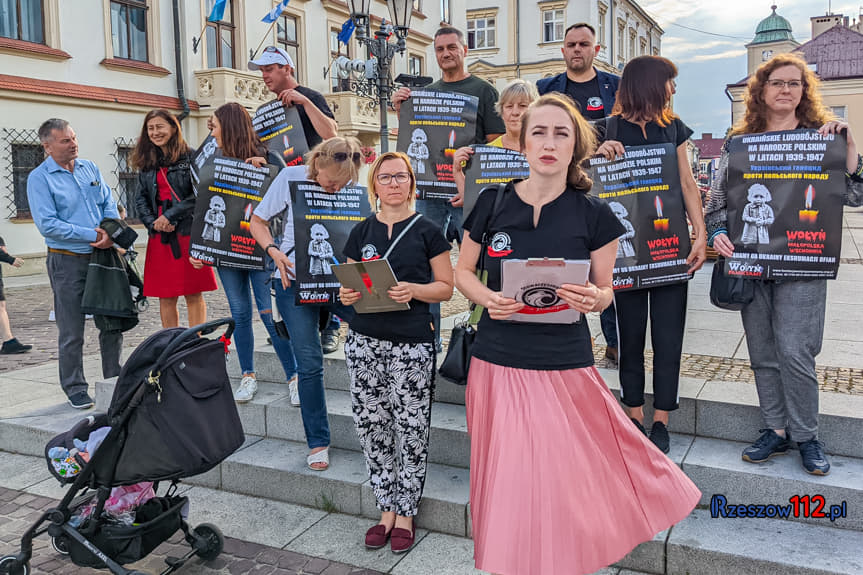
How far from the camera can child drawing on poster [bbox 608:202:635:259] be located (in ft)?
12.7

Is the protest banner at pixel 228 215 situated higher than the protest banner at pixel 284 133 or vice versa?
the protest banner at pixel 284 133

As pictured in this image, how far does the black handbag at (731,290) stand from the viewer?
3.81 metres

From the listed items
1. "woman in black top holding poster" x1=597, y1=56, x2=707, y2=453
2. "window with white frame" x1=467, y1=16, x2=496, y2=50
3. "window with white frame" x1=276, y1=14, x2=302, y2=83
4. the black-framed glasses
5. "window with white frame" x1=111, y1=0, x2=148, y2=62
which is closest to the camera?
"woman in black top holding poster" x1=597, y1=56, x2=707, y2=453

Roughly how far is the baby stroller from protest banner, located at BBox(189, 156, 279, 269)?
1510 millimetres

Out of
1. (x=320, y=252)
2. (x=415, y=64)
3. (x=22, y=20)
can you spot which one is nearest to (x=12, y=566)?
(x=320, y=252)

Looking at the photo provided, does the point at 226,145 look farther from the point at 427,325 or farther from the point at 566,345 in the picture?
the point at 566,345

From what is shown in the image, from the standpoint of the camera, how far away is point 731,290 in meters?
3.81

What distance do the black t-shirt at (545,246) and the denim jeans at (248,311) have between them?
2.56 meters

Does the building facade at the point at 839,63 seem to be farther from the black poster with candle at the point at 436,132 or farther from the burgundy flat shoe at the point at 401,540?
the burgundy flat shoe at the point at 401,540

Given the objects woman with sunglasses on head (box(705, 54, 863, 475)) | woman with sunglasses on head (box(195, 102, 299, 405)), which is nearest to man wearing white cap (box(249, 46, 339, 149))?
woman with sunglasses on head (box(195, 102, 299, 405))

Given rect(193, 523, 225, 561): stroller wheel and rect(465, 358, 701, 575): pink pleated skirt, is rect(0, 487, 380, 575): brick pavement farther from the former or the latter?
rect(465, 358, 701, 575): pink pleated skirt

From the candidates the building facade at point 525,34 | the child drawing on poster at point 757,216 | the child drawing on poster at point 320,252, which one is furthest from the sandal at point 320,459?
the building facade at point 525,34

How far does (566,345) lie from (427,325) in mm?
1007

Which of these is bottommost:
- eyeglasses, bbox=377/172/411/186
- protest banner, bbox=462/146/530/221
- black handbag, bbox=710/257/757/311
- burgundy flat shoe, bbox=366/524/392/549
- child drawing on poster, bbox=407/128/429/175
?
burgundy flat shoe, bbox=366/524/392/549
